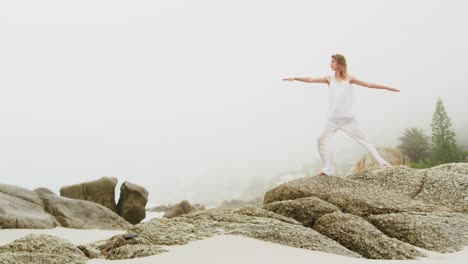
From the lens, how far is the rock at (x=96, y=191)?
1091 inches

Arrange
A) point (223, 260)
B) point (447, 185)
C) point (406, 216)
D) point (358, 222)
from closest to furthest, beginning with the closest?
point (223, 260)
point (358, 222)
point (406, 216)
point (447, 185)

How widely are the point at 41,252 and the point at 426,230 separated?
273 inches

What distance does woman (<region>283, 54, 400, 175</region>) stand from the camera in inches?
577

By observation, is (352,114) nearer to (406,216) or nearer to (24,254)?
(406,216)

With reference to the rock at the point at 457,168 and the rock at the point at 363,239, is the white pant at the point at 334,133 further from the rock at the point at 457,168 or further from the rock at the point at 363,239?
the rock at the point at 363,239

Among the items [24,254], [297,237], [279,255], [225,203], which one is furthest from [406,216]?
[225,203]

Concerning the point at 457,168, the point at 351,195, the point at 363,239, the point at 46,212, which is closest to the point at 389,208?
the point at 351,195

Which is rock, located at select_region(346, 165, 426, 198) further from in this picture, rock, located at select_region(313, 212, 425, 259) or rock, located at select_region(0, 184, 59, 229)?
rock, located at select_region(0, 184, 59, 229)

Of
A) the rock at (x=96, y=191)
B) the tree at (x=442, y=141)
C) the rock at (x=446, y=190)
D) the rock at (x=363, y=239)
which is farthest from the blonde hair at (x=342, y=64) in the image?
the tree at (x=442, y=141)

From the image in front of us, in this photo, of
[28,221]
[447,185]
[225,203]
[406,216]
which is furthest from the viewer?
[225,203]

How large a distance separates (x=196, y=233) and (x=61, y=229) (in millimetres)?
11907

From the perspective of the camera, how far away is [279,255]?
7.79 metres

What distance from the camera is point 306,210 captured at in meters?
10.9

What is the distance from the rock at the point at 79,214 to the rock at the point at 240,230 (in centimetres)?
1170
